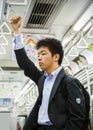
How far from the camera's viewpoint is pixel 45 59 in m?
2.43

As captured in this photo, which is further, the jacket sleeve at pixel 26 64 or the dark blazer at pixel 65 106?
the jacket sleeve at pixel 26 64

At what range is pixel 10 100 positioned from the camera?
49.6 feet

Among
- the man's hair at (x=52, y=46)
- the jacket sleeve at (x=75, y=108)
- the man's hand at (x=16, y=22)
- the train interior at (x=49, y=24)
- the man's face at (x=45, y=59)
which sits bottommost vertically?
the jacket sleeve at (x=75, y=108)

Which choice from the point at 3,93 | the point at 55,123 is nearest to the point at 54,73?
the point at 55,123

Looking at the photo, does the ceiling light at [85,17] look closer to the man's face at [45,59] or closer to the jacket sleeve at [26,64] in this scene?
the jacket sleeve at [26,64]

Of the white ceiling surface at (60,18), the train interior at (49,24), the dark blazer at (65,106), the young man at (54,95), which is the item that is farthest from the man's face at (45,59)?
the white ceiling surface at (60,18)

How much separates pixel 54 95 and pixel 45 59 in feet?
0.98

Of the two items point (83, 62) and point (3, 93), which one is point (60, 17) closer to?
point (83, 62)

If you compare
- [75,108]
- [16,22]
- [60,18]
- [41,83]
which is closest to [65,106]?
[75,108]

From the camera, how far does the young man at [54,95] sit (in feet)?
7.34

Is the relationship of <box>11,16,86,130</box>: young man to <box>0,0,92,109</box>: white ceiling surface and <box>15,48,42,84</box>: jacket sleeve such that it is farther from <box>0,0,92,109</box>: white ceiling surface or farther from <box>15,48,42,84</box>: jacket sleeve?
<box>0,0,92,109</box>: white ceiling surface

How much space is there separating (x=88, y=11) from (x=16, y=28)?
4.27 meters

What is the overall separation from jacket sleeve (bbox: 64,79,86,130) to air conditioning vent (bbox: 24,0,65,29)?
384 centimetres

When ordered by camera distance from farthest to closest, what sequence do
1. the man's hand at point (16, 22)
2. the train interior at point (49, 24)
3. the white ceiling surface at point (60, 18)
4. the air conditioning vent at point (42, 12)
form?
the white ceiling surface at point (60, 18)
the air conditioning vent at point (42, 12)
the train interior at point (49, 24)
the man's hand at point (16, 22)
